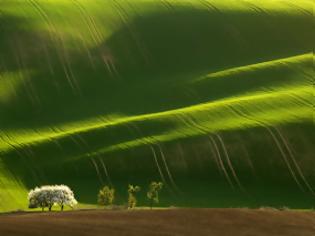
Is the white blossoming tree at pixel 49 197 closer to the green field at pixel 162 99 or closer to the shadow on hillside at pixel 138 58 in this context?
the green field at pixel 162 99

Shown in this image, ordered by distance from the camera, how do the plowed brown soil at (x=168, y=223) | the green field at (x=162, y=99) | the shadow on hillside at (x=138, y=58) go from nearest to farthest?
the plowed brown soil at (x=168, y=223) < the green field at (x=162, y=99) < the shadow on hillside at (x=138, y=58)

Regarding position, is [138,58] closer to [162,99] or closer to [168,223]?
[162,99]

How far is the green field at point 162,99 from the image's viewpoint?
10162 cm

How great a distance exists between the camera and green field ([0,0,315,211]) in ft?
333

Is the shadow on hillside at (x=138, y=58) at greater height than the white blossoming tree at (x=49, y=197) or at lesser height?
greater

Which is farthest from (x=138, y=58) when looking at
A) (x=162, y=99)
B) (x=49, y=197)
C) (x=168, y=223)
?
(x=168, y=223)

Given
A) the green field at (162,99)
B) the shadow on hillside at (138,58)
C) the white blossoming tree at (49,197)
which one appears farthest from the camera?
the shadow on hillside at (138,58)

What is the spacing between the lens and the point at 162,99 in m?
132

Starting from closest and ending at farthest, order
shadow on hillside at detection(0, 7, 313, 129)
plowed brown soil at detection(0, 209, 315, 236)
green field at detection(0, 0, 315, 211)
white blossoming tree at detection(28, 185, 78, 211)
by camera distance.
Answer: plowed brown soil at detection(0, 209, 315, 236)
white blossoming tree at detection(28, 185, 78, 211)
green field at detection(0, 0, 315, 211)
shadow on hillside at detection(0, 7, 313, 129)

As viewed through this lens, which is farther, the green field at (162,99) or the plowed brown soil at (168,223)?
the green field at (162,99)

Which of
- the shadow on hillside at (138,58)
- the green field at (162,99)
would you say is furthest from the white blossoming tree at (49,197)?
the shadow on hillside at (138,58)

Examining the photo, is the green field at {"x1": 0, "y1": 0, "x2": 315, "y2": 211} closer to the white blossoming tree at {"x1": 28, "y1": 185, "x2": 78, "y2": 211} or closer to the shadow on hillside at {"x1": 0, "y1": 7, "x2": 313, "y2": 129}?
the shadow on hillside at {"x1": 0, "y1": 7, "x2": 313, "y2": 129}

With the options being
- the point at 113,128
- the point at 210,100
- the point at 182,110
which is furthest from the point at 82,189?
the point at 210,100

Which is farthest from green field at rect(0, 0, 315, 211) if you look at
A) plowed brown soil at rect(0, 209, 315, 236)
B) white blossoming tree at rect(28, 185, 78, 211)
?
plowed brown soil at rect(0, 209, 315, 236)
